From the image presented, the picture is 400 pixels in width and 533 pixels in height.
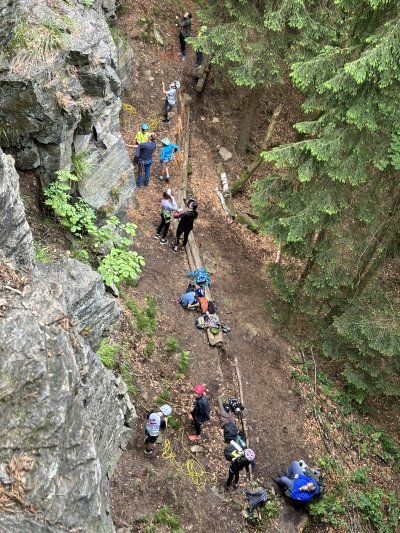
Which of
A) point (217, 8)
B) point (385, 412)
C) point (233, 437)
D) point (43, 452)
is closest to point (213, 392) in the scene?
point (233, 437)

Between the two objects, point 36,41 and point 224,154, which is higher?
point 36,41

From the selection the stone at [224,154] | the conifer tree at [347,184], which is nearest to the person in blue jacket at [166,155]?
the stone at [224,154]

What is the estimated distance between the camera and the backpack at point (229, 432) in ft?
40.7

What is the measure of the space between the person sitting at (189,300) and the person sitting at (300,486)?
5.36 metres

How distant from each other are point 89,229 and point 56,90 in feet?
9.34

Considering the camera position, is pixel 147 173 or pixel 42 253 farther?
pixel 147 173

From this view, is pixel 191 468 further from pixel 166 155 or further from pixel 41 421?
pixel 166 155

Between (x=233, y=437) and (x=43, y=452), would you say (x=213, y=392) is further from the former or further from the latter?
(x=43, y=452)

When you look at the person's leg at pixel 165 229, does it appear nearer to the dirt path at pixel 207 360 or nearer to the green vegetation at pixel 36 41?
the dirt path at pixel 207 360

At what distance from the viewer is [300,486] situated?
1216 cm

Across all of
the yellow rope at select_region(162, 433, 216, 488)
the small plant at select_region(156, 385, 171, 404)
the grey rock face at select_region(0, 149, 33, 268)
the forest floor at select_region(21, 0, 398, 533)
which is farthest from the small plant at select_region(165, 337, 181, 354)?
the grey rock face at select_region(0, 149, 33, 268)

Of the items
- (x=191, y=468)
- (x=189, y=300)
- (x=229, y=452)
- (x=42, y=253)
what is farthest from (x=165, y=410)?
(x=42, y=253)

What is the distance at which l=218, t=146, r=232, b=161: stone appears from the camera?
22.5 meters

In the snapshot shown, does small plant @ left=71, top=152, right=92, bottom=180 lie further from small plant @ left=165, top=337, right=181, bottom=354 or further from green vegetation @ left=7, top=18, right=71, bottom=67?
small plant @ left=165, top=337, right=181, bottom=354
